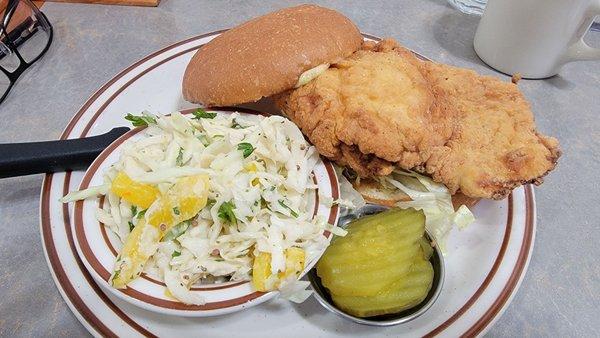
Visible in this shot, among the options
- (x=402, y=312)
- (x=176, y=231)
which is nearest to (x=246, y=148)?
(x=176, y=231)

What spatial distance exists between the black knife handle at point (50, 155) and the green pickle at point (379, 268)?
3.05ft

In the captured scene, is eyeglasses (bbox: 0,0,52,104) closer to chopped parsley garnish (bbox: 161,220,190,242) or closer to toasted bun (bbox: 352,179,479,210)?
chopped parsley garnish (bbox: 161,220,190,242)

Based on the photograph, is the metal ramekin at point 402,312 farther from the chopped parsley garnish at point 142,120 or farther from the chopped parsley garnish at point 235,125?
the chopped parsley garnish at point 142,120

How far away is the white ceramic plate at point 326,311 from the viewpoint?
1354 mm

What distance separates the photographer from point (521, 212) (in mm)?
1624

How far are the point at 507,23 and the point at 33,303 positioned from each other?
2.22 meters

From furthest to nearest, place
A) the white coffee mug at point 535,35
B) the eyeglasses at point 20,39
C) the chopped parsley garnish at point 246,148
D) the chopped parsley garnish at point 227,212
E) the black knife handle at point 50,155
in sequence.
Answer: the eyeglasses at point 20,39 < the white coffee mug at point 535,35 < the black knife handle at point 50,155 < the chopped parsley garnish at point 246,148 < the chopped parsley garnish at point 227,212

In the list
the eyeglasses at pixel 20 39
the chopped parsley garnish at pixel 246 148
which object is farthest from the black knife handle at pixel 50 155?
the eyeglasses at pixel 20 39

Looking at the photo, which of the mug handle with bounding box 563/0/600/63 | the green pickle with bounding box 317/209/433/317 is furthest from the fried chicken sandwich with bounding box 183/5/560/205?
the mug handle with bounding box 563/0/600/63

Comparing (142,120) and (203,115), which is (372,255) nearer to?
(203,115)

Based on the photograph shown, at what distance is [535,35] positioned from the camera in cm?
208

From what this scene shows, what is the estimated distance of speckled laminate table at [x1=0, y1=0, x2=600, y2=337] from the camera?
1533 mm

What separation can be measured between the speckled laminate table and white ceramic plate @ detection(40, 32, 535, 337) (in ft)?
0.52

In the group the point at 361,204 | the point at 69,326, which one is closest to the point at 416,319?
the point at 361,204
